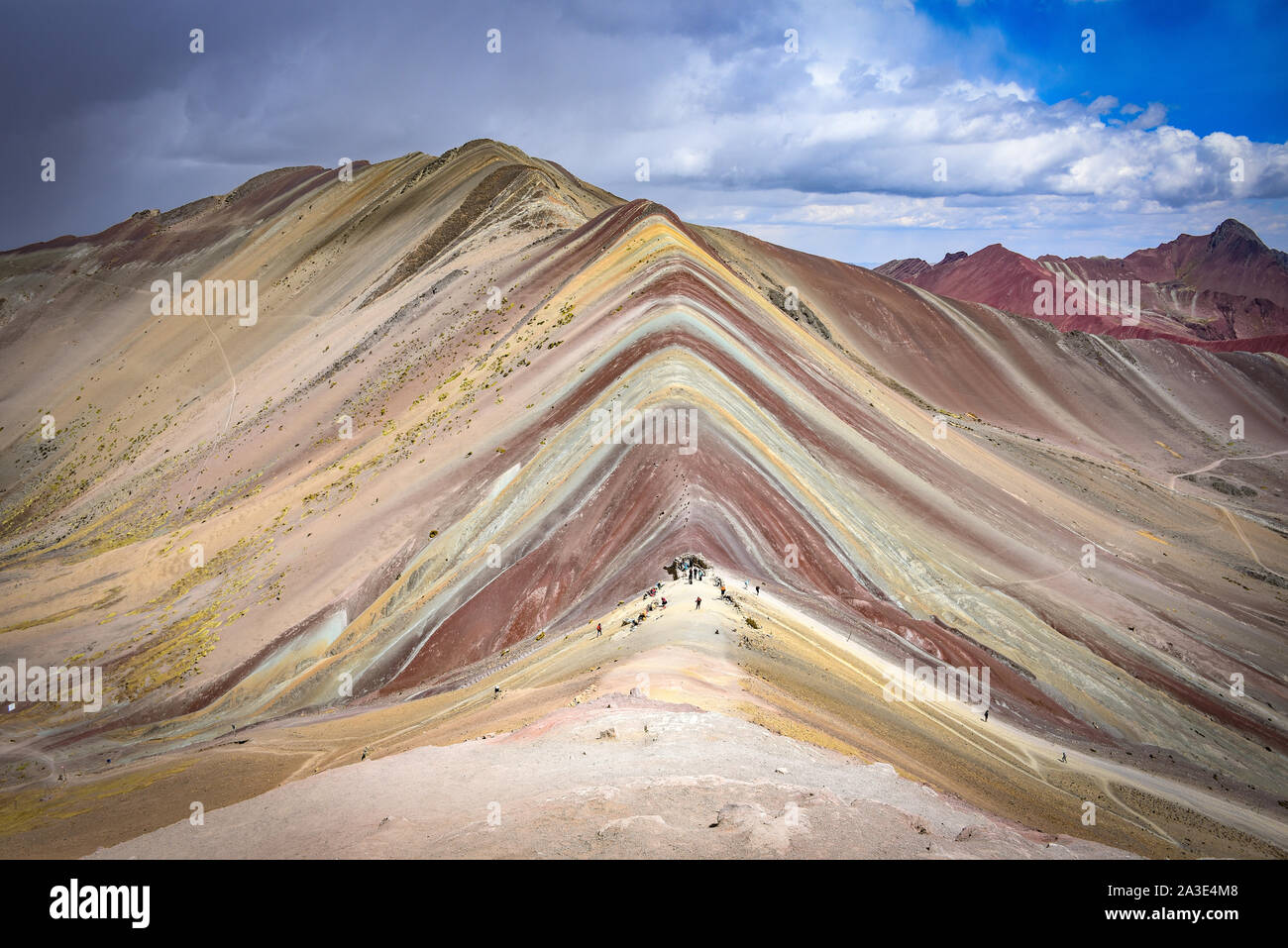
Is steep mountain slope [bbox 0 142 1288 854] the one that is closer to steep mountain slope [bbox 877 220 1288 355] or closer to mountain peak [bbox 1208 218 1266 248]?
steep mountain slope [bbox 877 220 1288 355]

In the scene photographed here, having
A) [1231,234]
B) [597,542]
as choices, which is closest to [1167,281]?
[1231,234]

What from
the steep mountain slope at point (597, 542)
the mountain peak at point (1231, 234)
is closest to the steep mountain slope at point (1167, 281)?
the mountain peak at point (1231, 234)

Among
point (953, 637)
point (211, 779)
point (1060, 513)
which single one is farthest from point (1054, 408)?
point (211, 779)

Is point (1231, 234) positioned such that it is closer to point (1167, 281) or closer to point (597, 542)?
point (1167, 281)

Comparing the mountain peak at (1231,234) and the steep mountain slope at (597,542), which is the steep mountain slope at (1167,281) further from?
the steep mountain slope at (597,542)

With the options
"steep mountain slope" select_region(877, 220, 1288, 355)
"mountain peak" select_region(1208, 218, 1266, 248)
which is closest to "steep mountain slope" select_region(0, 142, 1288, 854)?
"steep mountain slope" select_region(877, 220, 1288, 355)
